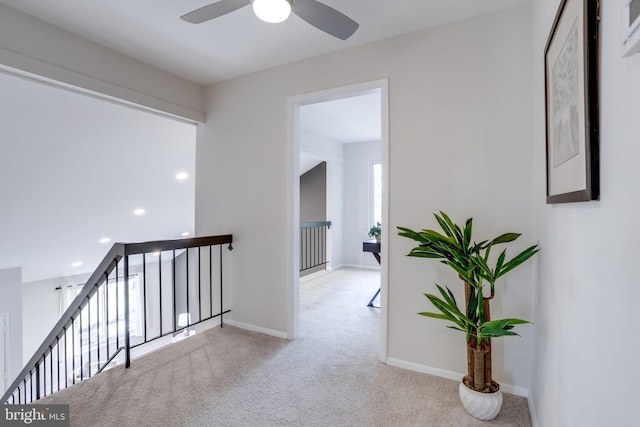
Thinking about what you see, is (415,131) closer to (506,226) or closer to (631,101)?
(506,226)

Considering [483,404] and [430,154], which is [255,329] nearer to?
[483,404]

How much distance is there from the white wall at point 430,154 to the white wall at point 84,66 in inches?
30.9

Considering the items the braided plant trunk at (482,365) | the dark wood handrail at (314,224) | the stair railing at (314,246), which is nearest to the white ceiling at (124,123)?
the dark wood handrail at (314,224)

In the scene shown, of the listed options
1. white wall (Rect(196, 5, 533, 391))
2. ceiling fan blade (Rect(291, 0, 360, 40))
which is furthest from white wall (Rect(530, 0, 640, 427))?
ceiling fan blade (Rect(291, 0, 360, 40))

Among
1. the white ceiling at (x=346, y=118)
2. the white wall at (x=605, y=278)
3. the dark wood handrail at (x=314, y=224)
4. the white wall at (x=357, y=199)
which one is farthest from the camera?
the white wall at (x=357, y=199)

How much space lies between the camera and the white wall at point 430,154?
197 centimetres

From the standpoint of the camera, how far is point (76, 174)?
3605 millimetres

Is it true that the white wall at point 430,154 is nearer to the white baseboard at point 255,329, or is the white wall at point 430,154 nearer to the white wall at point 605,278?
the white baseboard at point 255,329

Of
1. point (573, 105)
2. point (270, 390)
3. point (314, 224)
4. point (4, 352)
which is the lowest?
point (4, 352)

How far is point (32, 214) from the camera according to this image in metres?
3.78

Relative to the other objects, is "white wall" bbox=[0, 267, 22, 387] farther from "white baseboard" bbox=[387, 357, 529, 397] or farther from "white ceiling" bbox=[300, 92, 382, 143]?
"white baseboard" bbox=[387, 357, 529, 397]

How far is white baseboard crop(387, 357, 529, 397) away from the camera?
196cm

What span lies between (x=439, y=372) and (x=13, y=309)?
609 cm
